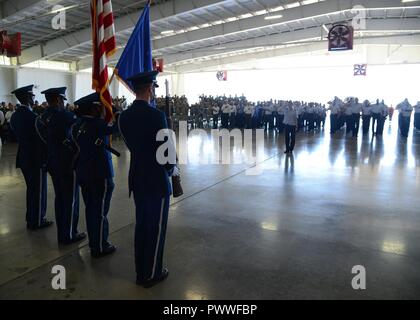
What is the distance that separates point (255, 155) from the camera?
9195mm

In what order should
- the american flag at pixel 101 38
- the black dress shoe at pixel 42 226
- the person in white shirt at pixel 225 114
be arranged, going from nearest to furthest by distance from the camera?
the american flag at pixel 101 38 < the black dress shoe at pixel 42 226 < the person in white shirt at pixel 225 114

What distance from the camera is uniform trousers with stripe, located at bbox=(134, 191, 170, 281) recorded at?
268cm

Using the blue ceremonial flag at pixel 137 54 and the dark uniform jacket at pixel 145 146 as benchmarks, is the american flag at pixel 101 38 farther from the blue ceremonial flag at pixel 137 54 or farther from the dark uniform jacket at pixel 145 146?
the dark uniform jacket at pixel 145 146

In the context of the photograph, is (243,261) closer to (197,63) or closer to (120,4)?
(120,4)

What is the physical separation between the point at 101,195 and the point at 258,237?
5.68ft

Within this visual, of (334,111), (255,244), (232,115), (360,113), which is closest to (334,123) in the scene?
(334,111)

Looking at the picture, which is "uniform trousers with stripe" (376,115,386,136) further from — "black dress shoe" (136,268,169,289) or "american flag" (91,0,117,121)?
"black dress shoe" (136,268,169,289)

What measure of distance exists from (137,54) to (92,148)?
3.54 ft

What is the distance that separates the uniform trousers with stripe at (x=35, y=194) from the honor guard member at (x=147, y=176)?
1842 millimetres

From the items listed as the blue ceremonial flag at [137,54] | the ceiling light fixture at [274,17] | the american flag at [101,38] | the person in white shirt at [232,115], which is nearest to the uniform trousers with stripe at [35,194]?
the american flag at [101,38]

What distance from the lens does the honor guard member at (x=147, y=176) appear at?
2.57m

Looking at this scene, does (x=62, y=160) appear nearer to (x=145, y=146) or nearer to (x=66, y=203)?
(x=66, y=203)
